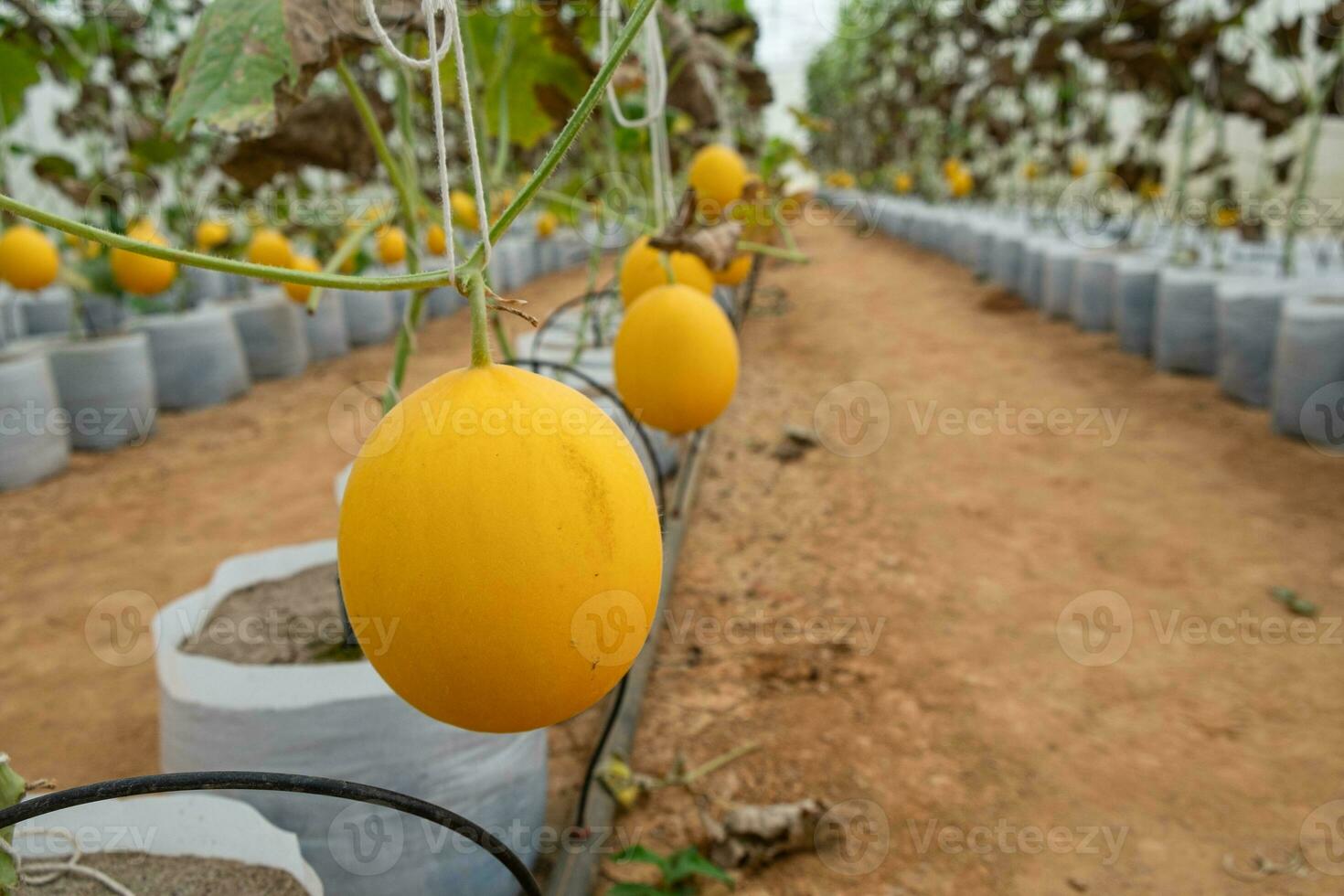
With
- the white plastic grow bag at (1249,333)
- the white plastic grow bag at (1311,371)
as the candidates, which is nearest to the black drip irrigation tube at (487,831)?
the white plastic grow bag at (1311,371)

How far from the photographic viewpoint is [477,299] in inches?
21.5

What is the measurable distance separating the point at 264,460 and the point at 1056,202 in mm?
6878

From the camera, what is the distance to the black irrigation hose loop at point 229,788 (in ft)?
1.92

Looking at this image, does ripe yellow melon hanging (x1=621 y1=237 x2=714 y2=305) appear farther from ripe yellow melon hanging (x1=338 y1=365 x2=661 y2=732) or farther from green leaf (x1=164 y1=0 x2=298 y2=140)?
ripe yellow melon hanging (x1=338 y1=365 x2=661 y2=732)

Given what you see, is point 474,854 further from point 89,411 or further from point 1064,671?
point 89,411

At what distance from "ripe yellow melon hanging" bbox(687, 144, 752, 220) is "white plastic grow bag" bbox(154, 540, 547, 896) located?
112 centimetres

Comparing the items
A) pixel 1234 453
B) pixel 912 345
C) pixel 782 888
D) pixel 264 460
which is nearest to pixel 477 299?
pixel 782 888

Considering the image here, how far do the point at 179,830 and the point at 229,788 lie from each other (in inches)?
16.7

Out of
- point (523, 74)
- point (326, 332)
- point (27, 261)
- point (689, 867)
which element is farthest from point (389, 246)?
point (689, 867)

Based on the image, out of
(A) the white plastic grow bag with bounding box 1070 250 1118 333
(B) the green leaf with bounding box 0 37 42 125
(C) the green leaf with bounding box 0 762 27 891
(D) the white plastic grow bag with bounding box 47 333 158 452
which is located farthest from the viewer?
(A) the white plastic grow bag with bounding box 1070 250 1118 333

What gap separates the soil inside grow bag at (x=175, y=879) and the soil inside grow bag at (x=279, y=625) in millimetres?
337

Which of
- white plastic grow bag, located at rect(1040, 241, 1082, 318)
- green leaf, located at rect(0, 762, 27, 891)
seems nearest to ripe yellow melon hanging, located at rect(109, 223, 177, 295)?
green leaf, located at rect(0, 762, 27, 891)

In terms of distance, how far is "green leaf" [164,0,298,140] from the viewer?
0.88m

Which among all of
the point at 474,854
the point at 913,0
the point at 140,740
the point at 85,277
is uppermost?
the point at 913,0
